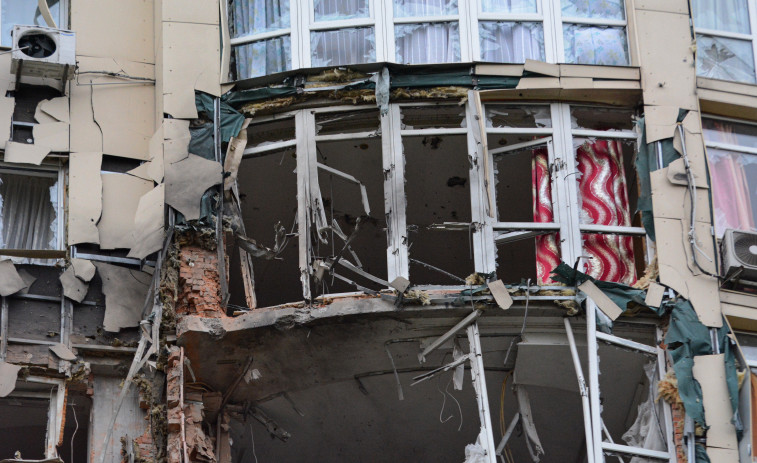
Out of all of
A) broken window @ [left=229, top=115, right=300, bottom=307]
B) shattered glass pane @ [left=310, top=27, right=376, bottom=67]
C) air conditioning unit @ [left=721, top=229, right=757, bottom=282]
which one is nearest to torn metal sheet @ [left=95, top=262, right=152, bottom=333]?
broken window @ [left=229, top=115, right=300, bottom=307]

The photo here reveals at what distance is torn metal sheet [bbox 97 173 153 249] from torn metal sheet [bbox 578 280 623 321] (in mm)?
5050

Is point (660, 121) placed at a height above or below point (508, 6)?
below

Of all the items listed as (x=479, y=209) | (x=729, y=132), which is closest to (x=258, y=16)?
(x=479, y=209)

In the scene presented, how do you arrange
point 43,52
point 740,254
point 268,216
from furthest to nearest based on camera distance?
point 268,216
point 43,52
point 740,254

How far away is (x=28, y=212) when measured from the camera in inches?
662

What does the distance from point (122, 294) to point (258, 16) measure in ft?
11.7

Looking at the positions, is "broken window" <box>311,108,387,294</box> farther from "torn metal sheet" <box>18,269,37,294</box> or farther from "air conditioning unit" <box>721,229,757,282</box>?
"air conditioning unit" <box>721,229,757,282</box>

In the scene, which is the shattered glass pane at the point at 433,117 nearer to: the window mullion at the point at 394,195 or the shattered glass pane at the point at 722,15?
the window mullion at the point at 394,195

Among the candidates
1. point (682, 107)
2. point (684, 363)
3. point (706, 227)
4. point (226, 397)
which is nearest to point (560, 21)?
point (682, 107)

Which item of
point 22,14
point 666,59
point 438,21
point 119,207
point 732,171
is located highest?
point 22,14

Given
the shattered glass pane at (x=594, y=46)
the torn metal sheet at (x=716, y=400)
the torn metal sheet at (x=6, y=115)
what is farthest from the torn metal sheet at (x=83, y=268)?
the torn metal sheet at (x=716, y=400)

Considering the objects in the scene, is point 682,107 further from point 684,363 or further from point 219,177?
point 219,177

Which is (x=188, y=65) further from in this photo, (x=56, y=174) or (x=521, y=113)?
(x=521, y=113)

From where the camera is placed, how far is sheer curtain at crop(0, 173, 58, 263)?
1666 cm
